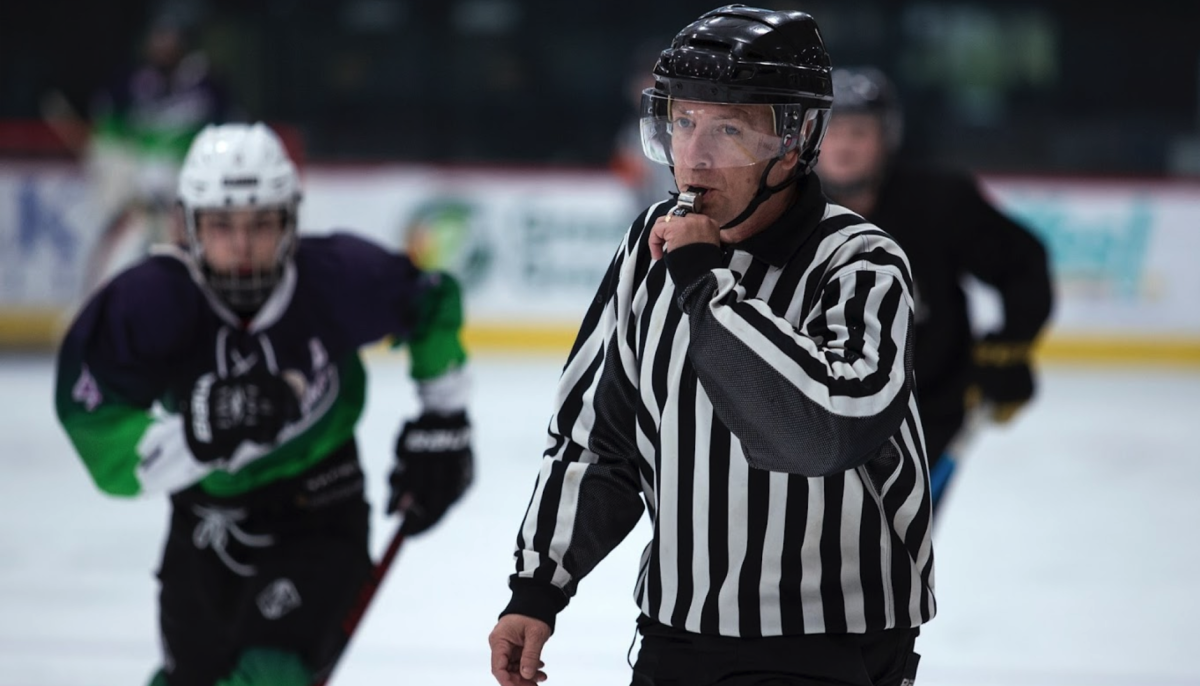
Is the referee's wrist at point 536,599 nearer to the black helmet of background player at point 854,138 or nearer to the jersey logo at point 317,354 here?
the jersey logo at point 317,354

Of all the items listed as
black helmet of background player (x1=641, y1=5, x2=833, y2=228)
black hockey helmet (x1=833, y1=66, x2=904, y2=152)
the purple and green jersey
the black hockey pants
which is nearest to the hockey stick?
the black hockey pants

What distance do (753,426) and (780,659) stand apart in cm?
26

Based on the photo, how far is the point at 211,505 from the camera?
7.54ft

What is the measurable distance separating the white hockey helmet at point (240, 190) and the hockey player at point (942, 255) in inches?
44.6

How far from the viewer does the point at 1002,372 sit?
326 centimetres

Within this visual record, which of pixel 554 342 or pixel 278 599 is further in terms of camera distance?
pixel 554 342

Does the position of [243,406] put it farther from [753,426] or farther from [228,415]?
[753,426]

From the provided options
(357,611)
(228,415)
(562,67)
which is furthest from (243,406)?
(562,67)

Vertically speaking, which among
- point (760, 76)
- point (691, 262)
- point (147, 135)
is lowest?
point (147, 135)

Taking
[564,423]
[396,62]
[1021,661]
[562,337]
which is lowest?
[562,337]

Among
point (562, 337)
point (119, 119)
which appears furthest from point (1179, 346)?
point (119, 119)

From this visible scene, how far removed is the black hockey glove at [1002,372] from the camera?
3.26m

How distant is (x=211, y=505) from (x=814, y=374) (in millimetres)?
1310

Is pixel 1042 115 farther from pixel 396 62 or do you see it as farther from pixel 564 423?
pixel 564 423
